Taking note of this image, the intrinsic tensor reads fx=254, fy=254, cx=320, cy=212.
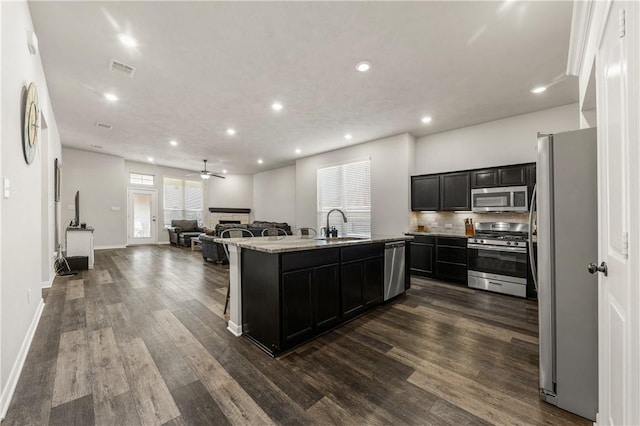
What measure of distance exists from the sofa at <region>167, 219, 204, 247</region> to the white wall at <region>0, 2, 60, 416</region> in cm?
667

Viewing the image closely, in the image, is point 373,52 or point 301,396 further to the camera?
point 373,52

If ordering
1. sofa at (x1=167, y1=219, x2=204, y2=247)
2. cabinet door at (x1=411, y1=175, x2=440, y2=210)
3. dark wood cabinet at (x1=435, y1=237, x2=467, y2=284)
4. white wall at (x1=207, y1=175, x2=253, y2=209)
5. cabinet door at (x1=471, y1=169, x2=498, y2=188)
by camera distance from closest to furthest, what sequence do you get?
cabinet door at (x1=471, y1=169, x2=498, y2=188) < dark wood cabinet at (x1=435, y1=237, x2=467, y2=284) < cabinet door at (x1=411, y1=175, x2=440, y2=210) < sofa at (x1=167, y1=219, x2=204, y2=247) < white wall at (x1=207, y1=175, x2=253, y2=209)

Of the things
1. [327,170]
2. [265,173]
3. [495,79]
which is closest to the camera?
[495,79]

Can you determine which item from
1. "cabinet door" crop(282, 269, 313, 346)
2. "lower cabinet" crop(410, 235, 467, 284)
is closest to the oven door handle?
"lower cabinet" crop(410, 235, 467, 284)

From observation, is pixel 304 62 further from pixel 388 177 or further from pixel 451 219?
pixel 451 219

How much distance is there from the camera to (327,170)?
283 inches

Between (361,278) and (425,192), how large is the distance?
9.99ft

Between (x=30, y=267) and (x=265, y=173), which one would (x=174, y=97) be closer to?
(x=30, y=267)

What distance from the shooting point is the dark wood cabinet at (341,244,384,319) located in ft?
9.45

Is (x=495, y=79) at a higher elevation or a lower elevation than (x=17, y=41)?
higher

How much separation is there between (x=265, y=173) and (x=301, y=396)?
9.42 meters

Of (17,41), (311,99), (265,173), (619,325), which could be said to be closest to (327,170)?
(311,99)

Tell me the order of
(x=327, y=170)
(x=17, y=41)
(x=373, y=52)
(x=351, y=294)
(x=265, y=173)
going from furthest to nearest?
1. (x=265, y=173)
2. (x=327, y=170)
3. (x=351, y=294)
4. (x=373, y=52)
5. (x=17, y=41)

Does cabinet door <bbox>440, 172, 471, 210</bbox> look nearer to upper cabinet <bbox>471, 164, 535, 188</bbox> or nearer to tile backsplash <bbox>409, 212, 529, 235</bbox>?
upper cabinet <bbox>471, 164, 535, 188</bbox>
